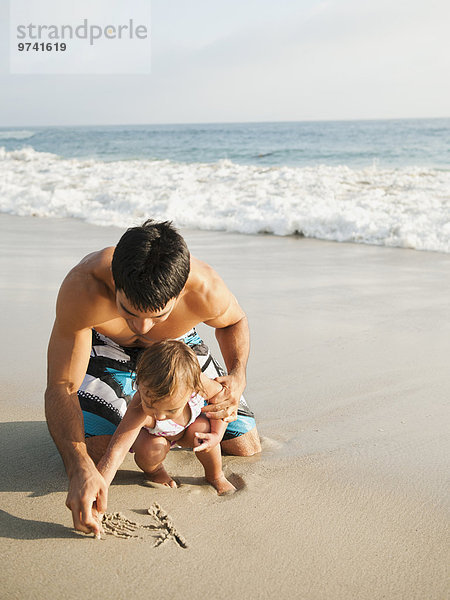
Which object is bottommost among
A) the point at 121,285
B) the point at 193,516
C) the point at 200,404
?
the point at 193,516

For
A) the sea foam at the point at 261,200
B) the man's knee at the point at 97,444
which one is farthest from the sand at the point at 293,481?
the sea foam at the point at 261,200

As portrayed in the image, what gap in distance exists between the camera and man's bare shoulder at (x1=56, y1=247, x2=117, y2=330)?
2.33 meters

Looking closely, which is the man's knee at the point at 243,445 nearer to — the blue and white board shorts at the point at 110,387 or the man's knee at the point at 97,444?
the blue and white board shorts at the point at 110,387

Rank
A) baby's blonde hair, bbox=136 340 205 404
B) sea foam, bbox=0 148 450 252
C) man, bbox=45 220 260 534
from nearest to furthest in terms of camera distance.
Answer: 1. man, bbox=45 220 260 534
2. baby's blonde hair, bbox=136 340 205 404
3. sea foam, bbox=0 148 450 252

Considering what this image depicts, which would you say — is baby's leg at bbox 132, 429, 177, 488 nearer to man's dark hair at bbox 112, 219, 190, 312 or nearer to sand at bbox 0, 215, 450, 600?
sand at bbox 0, 215, 450, 600

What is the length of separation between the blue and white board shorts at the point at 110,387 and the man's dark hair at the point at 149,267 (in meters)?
0.70

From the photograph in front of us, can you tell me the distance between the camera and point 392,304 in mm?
4953

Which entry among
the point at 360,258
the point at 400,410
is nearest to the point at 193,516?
the point at 400,410

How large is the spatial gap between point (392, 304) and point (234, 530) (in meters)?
3.08

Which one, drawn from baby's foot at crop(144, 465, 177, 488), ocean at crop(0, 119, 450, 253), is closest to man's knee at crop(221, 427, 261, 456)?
baby's foot at crop(144, 465, 177, 488)

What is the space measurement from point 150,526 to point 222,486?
1.23 ft

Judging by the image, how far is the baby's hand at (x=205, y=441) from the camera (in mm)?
2492

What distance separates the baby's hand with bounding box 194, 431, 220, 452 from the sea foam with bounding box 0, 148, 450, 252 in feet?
16.5

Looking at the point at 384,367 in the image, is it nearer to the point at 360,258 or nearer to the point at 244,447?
the point at 244,447
